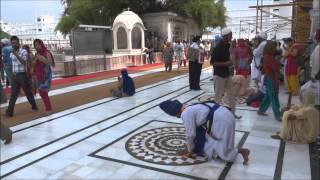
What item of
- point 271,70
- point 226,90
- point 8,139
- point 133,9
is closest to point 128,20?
point 133,9

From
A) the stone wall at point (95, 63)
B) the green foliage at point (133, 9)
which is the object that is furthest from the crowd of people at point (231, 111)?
the green foliage at point (133, 9)

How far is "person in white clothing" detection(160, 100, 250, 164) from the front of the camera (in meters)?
3.74

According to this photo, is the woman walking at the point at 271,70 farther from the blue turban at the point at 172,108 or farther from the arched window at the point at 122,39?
the arched window at the point at 122,39

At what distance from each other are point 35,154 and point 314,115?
362 cm

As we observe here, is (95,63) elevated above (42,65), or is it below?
below

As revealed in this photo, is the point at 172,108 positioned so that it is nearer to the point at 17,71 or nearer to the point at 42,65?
the point at 42,65

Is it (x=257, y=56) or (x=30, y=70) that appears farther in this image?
(x=257, y=56)

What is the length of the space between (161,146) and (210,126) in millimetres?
923

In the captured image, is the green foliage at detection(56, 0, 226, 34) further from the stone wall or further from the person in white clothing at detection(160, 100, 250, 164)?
the person in white clothing at detection(160, 100, 250, 164)

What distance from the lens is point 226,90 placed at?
18.2ft

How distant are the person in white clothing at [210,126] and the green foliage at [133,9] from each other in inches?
883

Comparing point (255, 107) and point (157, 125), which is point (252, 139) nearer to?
point (157, 125)

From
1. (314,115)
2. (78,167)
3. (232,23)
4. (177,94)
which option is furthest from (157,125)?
(232,23)

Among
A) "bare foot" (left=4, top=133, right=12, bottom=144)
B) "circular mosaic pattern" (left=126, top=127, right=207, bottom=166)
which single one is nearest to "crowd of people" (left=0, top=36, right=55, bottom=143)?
"bare foot" (left=4, top=133, right=12, bottom=144)
